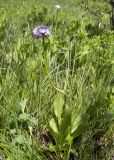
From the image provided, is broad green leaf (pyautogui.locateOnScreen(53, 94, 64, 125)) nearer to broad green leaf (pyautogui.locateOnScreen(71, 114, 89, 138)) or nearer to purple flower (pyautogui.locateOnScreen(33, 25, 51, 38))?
broad green leaf (pyautogui.locateOnScreen(71, 114, 89, 138))

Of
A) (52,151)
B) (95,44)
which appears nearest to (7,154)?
(52,151)

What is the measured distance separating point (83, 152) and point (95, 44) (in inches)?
47.2

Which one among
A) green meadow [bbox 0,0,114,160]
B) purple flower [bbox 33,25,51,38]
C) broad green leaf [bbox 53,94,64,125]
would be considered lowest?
green meadow [bbox 0,0,114,160]

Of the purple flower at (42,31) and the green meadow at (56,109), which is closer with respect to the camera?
the green meadow at (56,109)

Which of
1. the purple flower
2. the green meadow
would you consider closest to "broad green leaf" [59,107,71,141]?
the green meadow

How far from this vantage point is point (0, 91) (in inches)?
82.7

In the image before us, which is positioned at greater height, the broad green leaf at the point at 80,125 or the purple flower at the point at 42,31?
the purple flower at the point at 42,31

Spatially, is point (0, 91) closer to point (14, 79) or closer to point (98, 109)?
point (14, 79)

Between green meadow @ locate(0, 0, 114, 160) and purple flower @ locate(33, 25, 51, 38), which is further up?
purple flower @ locate(33, 25, 51, 38)

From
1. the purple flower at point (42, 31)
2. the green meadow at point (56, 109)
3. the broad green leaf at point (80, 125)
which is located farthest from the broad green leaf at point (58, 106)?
the purple flower at point (42, 31)

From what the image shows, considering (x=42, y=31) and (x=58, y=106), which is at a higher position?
(x=42, y=31)

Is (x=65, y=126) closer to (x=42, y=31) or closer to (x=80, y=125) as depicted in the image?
(x=80, y=125)

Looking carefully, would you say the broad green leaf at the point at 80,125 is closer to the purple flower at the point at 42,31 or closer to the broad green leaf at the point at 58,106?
the broad green leaf at the point at 58,106

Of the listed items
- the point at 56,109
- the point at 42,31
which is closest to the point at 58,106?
the point at 56,109
